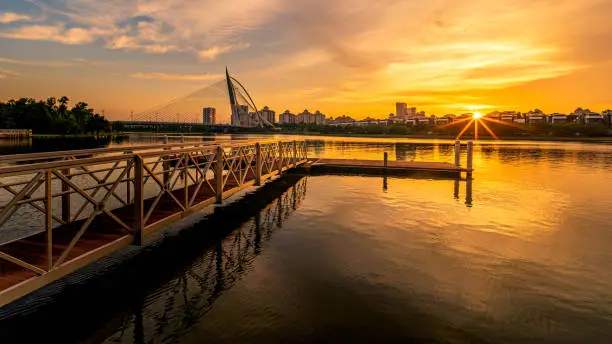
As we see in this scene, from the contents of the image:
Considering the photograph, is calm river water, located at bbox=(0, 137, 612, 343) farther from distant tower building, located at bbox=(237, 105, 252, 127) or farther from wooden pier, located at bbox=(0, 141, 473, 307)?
distant tower building, located at bbox=(237, 105, 252, 127)

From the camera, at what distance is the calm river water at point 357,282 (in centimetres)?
621

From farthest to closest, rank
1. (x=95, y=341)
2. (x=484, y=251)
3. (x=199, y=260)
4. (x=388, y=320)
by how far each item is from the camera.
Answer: (x=484, y=251) < (x=199, y=260) < (x=388, y=320) < (x=95, y=341)

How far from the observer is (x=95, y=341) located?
227 inches

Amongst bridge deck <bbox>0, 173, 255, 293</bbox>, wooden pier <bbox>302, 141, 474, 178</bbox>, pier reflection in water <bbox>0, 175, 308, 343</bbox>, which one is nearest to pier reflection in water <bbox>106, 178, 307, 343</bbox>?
pier reflection in water <bbox>0, 175, 308, 343</bbox>

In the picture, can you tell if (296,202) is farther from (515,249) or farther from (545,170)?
(545,170)

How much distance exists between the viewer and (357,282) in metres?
8.12

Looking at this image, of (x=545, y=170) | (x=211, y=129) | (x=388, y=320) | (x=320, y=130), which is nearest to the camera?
(x=388, y=320)

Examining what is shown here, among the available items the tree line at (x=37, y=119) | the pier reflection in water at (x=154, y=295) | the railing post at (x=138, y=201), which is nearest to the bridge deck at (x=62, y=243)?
the railing post at (x=138, y=201)

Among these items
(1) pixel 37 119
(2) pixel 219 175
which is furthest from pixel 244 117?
(2) pixel 219 175

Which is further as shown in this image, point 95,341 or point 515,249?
point 515,249

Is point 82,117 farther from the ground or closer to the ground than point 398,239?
farther from the ground

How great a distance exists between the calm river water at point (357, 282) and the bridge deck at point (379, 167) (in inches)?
451

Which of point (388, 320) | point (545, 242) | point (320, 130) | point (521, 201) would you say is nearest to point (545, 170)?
point (521, 201)

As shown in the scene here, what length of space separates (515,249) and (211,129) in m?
143
